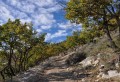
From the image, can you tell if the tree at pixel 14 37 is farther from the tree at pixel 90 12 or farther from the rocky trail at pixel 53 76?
the tree at pixel 90 12

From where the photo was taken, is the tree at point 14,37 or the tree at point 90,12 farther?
the tree at point 14,37

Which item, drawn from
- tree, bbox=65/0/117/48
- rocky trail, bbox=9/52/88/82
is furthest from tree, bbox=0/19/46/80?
tree, bbox=65/0/117/48

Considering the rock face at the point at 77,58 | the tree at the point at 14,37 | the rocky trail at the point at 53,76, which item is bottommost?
the rocky trail at the point at 53,76

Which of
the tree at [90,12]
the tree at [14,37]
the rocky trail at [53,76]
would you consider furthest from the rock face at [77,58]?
the tree at [90,12]

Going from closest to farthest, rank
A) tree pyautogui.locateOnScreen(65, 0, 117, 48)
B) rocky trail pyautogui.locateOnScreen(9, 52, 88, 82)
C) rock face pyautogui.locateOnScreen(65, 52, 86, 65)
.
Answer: tree pyautogui.locateOnScreen(65, 0, 117, 48), rocky trail pyautogui.locateOnScreen(9, 52, 88, 82), rock face pyautogui.locateOnScreen(65, 52, 86, 65)

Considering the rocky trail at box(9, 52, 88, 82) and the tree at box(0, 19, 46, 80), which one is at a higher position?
the tree at box(0, 19, 46, 80)

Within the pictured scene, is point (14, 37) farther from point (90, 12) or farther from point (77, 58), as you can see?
point (90, 12)

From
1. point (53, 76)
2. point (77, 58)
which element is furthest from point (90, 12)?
point (77, 58)

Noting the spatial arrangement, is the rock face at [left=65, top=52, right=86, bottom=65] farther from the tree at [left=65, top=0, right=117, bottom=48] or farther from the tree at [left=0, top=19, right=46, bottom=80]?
the tree at [left=65, top=0, right=117, bottom=48]

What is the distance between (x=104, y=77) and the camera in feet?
68.3

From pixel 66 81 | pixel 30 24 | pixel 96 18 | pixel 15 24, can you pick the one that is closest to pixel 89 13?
pixel 96 18

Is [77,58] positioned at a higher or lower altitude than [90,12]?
lower

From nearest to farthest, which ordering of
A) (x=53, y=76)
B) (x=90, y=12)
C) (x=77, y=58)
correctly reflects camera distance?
(x=90, y=12) → (x=53, y=76) → (x=77, y=58)

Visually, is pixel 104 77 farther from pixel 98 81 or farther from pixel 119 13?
pixel 119 13
